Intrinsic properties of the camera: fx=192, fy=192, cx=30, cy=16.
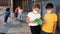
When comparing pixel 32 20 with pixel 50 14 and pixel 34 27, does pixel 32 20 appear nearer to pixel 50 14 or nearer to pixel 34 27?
pixel 34 27

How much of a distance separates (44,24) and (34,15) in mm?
642

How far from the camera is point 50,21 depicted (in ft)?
16.3

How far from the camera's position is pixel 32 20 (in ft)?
18.7

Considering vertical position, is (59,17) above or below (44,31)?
above

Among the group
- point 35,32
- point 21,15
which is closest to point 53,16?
point 35,32

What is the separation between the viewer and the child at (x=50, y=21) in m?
4.88

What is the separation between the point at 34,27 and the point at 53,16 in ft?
3.62

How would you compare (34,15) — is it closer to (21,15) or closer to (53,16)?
(53,16)

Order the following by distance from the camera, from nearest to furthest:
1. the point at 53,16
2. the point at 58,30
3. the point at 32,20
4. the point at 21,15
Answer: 1. the point at 53,16
2. the point at 58,30
3. the point at 32,20
4. the point at 21,15

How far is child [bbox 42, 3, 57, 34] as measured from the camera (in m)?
4.88

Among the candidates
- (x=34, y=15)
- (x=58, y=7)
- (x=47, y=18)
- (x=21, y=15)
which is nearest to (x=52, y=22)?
(x=47, y=18)

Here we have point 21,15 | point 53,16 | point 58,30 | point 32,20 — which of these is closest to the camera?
point 53,16

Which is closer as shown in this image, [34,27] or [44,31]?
[44,31]

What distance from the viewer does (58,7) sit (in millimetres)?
5160
